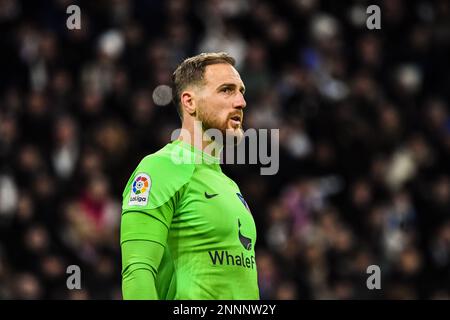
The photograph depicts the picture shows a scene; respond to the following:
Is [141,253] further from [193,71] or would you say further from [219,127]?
[193,71]

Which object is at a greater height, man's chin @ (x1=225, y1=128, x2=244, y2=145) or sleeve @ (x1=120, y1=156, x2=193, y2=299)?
man's chin @ (x1=225, y1=128, x2=244, y2=145)

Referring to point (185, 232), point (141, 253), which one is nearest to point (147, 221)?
point (141, 253)

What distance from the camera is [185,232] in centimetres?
441

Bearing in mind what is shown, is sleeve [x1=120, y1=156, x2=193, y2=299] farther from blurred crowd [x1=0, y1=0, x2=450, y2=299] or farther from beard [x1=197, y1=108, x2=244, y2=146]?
blurred crowd [x1=0, y1=0, x2=450, y2=299]

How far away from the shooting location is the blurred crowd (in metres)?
10.9

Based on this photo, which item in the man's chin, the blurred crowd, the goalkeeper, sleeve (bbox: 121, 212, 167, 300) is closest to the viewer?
sleeve (bbox: 121, 212, 167, 300)

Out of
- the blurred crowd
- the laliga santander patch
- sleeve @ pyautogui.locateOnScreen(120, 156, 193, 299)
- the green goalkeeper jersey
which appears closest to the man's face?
the green goalkeeper jersey

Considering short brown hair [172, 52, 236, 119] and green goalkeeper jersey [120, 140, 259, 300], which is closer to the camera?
green goalkeeper jersey [120, 140, 259, 300]

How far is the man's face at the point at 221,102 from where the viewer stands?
4.63 m

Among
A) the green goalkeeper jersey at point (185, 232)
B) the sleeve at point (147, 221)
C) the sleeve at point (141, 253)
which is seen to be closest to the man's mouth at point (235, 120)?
the green goalkeeper jersey at point (185, 232)

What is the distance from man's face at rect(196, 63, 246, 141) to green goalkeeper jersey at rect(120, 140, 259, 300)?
224mm

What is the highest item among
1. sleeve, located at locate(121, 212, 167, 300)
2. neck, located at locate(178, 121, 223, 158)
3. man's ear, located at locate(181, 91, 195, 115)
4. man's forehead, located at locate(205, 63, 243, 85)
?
man's forehead, located at locate(205, 63, 243, 85)

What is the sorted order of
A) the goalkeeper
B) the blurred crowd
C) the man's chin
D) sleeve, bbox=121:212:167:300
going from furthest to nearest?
the blurred crowd < the man's chin < the goalkeeper < sleeve, bbox=121:212:167:300
